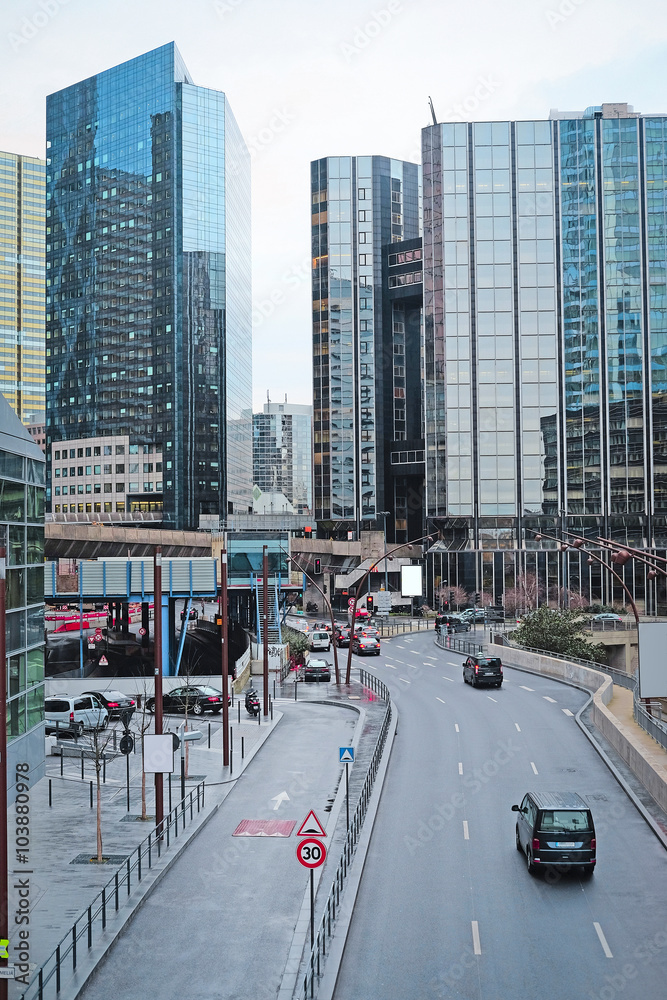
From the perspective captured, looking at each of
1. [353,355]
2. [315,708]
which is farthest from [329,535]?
[315,708]

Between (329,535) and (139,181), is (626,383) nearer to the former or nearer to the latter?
(329,535)

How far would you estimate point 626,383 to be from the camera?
11944 centimetres

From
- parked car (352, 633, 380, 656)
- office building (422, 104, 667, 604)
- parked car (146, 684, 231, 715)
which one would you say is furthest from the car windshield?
office building (422, 104, 667, 604)

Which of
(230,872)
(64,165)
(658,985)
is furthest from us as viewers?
(64,165)

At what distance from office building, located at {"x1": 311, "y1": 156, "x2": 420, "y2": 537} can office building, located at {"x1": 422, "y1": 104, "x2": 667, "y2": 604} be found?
108ft

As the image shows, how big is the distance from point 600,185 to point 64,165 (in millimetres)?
122583

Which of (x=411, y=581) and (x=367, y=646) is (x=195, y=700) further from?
(x=411, y=581)

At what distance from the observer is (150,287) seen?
613 ft

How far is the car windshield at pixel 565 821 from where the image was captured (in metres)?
20.5

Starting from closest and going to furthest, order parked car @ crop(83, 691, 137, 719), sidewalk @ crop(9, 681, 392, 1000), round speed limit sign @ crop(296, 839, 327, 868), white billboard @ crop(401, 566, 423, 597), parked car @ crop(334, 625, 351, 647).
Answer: round speed limit sign @ crop(296, 839, 327, 868)
sidewalk @ crop(9, 681, 392, 1000)
parked car @ crop(83, 691, 137, 719)
parked car @ crop(334, 625, 351, 647)
white billboard @ crop(401, 566, 423, 597)

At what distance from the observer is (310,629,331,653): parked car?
7651 cm

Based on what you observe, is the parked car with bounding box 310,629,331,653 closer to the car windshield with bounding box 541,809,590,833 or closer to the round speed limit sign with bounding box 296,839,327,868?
the car windshield with bounding box 541,809,590,833

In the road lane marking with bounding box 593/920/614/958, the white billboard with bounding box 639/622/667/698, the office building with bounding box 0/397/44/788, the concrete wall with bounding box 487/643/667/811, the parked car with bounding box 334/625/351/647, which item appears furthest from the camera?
the parked car with bounding box 334/625/351/647

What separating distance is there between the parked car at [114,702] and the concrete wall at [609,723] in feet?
66.1
